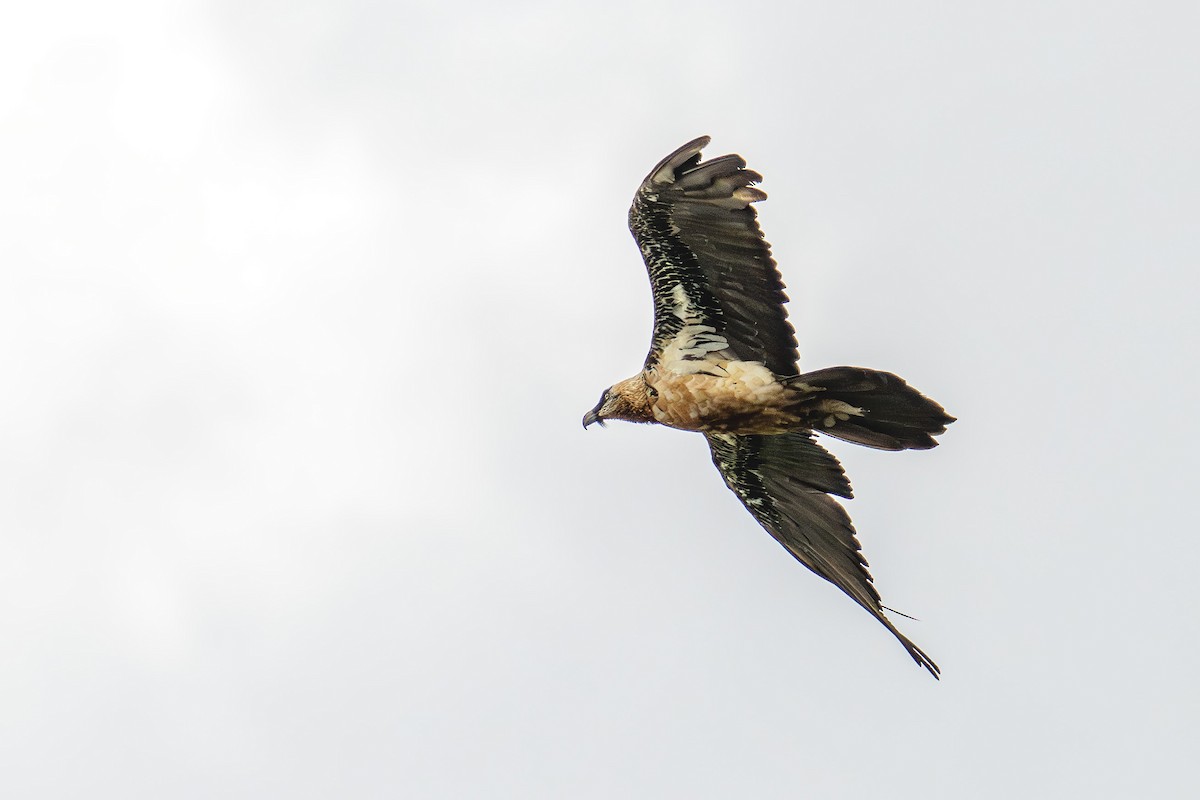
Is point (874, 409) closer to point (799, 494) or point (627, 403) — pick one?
point (799, 494)

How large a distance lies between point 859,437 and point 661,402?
6.27ft

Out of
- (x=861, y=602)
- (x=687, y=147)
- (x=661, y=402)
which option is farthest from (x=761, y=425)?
(x=687, y=147)

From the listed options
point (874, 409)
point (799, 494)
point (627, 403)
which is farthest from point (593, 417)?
point (874, 409)

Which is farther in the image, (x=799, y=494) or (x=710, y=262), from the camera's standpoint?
(x=799, y=494)

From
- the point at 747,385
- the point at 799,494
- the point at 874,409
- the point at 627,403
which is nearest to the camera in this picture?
the point at 874,409

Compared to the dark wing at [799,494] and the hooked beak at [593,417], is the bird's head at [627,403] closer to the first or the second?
the hooked beak at [593,417]

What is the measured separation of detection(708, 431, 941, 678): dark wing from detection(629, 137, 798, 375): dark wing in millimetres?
1182

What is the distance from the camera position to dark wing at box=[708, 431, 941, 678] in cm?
1332

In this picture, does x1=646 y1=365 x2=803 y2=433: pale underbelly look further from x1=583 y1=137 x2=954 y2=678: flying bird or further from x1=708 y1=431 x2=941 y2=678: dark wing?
x1=708 y1=431 x2=941 y2=678: dark wing

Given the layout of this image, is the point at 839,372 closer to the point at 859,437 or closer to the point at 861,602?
the point at 859,437

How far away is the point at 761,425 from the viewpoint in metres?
12.6

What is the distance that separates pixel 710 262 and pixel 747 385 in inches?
42.4

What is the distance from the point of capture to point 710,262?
12.0m

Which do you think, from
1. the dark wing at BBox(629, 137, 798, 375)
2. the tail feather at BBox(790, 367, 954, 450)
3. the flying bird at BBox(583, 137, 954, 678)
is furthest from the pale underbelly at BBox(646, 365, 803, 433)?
the tail feather at BBox(790, 367, 954, 450)
